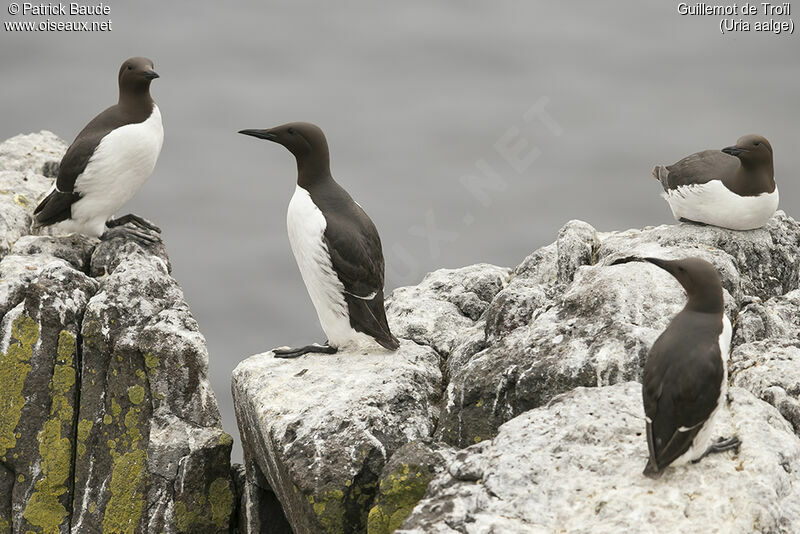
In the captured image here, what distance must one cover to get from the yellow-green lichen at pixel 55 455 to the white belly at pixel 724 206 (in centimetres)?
526

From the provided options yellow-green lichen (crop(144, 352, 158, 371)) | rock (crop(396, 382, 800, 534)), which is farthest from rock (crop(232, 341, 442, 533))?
rock (crop(396, 382, 800, 534))

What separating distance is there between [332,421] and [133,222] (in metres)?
3.49

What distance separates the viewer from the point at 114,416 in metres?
7.53

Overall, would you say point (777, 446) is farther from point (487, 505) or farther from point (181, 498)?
point (181, 498)

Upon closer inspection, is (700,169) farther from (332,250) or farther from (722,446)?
(722,446)

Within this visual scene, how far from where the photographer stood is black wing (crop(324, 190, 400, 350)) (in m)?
7.20

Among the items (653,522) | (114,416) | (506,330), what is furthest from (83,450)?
(653,522)

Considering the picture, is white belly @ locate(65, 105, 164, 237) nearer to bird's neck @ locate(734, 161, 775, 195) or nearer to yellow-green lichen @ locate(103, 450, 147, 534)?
yellow-green lichen @ locate(103, 450, 147, 534)

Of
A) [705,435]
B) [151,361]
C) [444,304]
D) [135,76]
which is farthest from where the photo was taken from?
[135,76]

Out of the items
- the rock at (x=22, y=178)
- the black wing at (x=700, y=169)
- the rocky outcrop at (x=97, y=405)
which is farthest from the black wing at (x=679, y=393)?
the rock at (x=22, y=178)

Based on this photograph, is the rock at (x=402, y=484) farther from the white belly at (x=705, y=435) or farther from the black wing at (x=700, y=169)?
the black wing at (x=700, y=169)

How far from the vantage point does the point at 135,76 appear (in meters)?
8.41

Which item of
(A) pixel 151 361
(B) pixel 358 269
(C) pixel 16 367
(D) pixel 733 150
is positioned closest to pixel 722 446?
(B) pixel 358 269

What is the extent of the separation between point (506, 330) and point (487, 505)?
2.30 m
